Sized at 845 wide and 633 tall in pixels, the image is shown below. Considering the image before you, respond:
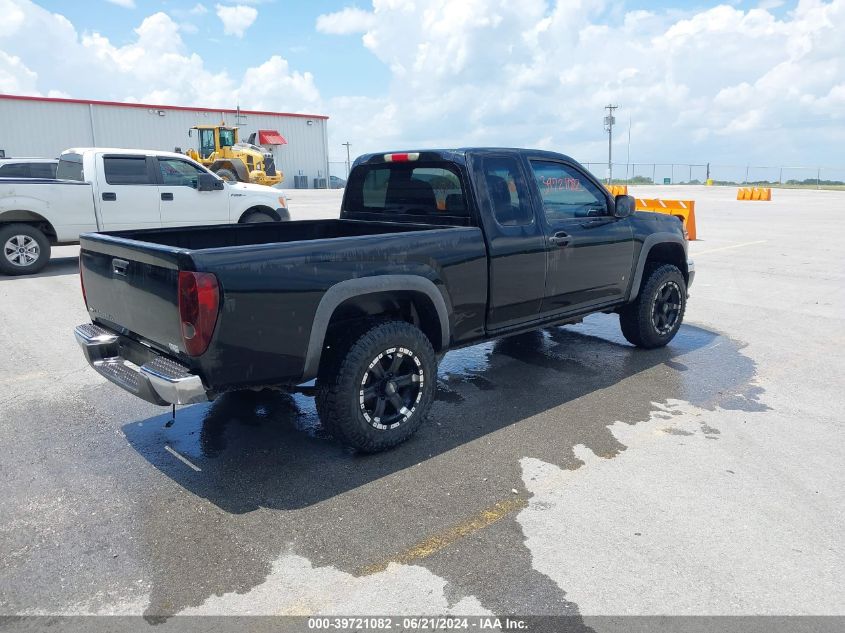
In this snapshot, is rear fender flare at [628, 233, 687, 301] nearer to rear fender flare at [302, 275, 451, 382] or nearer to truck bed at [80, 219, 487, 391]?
truck bed at [80, 219, 487, 391]

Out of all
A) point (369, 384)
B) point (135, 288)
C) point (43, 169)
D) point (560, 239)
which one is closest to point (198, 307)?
point (135, 288)

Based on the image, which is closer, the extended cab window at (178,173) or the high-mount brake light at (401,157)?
the high-mount brake light at (401,157)

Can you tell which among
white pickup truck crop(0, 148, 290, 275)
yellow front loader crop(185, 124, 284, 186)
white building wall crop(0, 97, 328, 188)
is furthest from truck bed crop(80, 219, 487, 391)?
white building wall crop(0, 97, 328, 188)

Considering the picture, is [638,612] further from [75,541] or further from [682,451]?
[75,541]

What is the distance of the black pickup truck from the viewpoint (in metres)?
3.38

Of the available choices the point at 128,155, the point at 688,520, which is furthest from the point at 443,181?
the point at 128,155

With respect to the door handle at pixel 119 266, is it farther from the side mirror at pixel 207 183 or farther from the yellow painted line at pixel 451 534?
the side mirror at pixel 207 183

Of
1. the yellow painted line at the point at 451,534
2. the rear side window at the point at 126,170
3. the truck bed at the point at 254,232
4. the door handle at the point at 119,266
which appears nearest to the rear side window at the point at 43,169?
the rear side window at the point at 126,170

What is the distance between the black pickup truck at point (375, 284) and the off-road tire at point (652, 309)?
3cm

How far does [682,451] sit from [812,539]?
102 centimetres

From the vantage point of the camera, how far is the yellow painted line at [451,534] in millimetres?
2963

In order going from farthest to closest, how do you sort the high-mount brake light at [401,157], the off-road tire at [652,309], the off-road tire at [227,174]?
the off-road tire at [227,174] < the off-road tire at [652,309] < the high-mount brake light at [401,157]

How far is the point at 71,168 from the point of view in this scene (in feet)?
36.0

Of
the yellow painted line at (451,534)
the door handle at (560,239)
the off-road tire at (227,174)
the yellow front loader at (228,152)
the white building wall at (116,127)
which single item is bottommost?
the yellow painted line at (451,534)
